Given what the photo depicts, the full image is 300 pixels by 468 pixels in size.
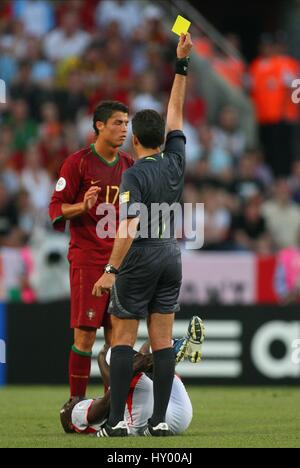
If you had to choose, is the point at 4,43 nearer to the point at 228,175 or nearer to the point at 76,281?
the point at 228,175

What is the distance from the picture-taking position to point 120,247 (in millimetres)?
8180

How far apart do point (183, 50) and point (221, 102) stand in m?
10.5

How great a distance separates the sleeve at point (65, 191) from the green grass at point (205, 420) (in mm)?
1526

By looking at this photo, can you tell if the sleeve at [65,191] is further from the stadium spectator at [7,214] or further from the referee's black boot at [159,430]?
the stadium spectator at [7,214]

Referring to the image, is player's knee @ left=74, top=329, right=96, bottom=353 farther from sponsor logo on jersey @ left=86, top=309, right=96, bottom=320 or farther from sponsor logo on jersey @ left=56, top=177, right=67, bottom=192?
sponsor logo on jersey @ left=56, top=177, right=67, bottom=192

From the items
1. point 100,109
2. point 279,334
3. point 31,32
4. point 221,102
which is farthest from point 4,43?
point 100,109

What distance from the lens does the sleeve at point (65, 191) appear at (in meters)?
9.34

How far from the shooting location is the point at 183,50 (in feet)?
29.2

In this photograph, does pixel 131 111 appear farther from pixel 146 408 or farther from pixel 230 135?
pixel 146 408

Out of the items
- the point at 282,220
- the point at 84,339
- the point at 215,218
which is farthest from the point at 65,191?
the point at 282,220

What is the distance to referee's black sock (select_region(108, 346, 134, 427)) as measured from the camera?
8.43 meters

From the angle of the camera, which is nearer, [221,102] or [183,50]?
[183,50]

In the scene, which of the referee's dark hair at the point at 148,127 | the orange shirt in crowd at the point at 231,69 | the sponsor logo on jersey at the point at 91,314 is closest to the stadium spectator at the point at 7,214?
the orange shirt in crowd at the point at 231,69

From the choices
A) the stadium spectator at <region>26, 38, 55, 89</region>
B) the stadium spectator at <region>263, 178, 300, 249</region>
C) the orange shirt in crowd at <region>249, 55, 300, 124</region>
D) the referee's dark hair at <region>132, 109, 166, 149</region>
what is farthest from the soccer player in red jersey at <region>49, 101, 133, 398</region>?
the orange shirt in crowd at <region>249, 55, 300, 124</region>
